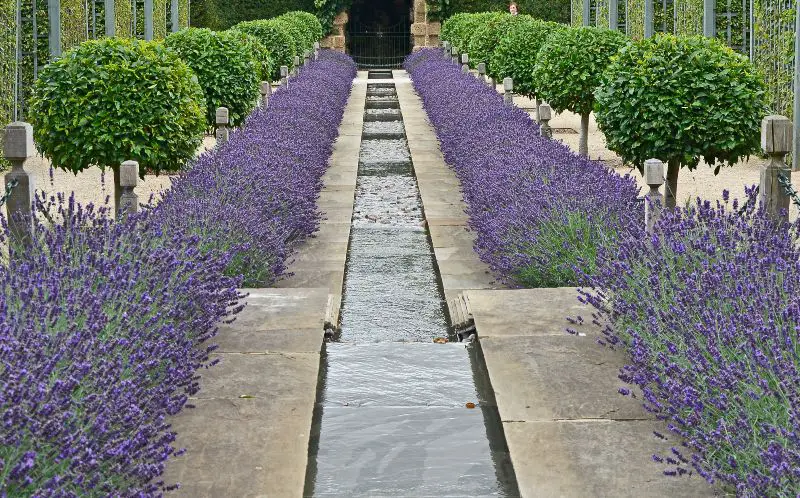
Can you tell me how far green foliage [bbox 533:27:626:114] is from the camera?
48.3 ft

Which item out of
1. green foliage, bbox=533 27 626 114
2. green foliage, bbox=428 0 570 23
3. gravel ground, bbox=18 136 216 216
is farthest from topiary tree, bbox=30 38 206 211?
green foliage, bbox=428 0 570 23

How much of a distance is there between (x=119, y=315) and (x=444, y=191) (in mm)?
7765

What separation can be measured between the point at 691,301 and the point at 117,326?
2388mm

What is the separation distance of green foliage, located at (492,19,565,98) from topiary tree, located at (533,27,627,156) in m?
4.11

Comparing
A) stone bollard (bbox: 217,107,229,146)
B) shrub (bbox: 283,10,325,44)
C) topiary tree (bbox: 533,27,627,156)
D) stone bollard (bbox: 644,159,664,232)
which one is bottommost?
stone bollard (bbox: 644,159,664,232)

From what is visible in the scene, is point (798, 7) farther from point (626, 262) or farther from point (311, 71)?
point (311, 71)

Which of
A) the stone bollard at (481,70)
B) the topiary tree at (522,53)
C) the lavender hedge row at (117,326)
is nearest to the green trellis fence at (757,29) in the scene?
the topiary tree at (522,53)

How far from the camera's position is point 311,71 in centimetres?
2511

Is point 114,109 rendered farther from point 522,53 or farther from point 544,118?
point 522,53

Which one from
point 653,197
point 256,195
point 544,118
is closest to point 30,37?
point 544,118

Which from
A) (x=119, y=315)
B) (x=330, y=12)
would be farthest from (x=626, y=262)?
(x=330, y=12)

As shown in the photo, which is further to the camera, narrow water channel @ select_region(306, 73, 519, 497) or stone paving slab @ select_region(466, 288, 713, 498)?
narrow water channel @ select_region(306, 73, 519, 497)

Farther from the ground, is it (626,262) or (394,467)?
(626,262)

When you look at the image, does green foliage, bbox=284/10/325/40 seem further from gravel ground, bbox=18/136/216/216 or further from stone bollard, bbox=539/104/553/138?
stone bollard, bbox=539/104/553/138
